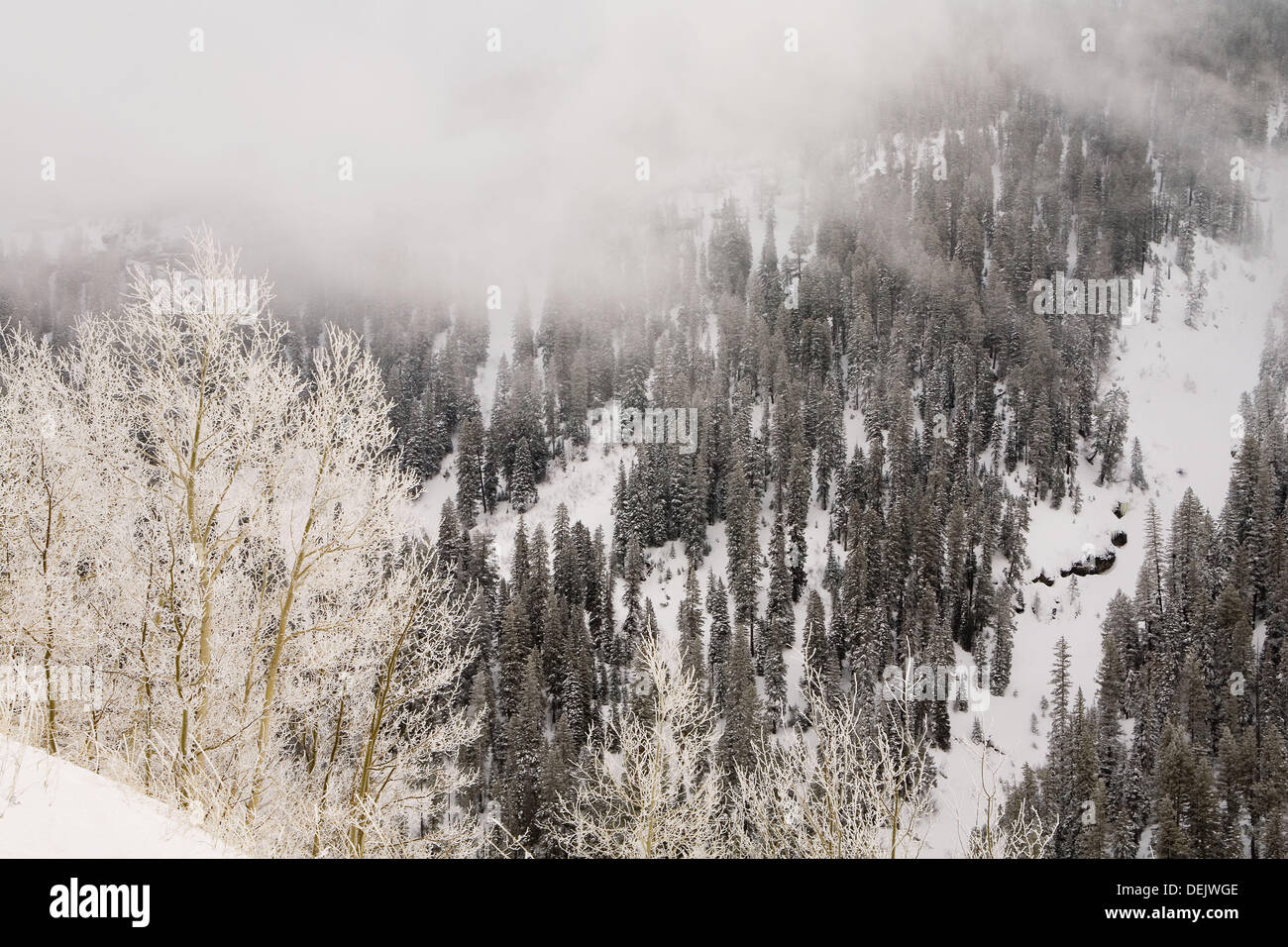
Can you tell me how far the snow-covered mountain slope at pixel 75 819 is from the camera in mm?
5805

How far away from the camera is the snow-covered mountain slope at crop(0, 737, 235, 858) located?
5.80 metres

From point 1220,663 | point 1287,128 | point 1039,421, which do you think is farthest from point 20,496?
point 1287,128

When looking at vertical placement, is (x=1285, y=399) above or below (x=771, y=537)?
above

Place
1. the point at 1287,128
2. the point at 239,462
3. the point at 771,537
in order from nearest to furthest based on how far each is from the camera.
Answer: the point at 239,462, the point at 771,537, the point at 1287,128

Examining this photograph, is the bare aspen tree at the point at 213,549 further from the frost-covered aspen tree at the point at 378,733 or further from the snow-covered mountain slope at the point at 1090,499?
the snow-covered mountain slope at the point at 1090,499

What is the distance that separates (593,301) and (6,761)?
15668cm

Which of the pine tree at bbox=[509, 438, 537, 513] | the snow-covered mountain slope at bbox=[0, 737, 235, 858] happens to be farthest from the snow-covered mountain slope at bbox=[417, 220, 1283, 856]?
the snow-covered mountain slope at bbox=[0, 737, 235, 858]

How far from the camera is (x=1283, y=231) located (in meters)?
163

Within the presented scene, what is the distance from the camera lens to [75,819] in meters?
6.25

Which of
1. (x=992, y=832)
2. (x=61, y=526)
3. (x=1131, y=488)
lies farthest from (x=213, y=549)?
(x=1131, y=488)

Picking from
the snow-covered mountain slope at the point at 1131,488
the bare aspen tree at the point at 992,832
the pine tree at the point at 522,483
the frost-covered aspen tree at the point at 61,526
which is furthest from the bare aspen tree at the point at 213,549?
the pine tree at the point at 522,483

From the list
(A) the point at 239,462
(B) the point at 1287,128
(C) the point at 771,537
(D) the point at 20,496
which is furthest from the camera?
(B) the point at 1287,128

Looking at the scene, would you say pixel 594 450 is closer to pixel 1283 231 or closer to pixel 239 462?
pixel 239 462

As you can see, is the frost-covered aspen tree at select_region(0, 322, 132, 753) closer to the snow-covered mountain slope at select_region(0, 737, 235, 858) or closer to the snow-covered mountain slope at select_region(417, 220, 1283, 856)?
the snow-covered mountain slope at select_region(0, 737, 235, 858)
